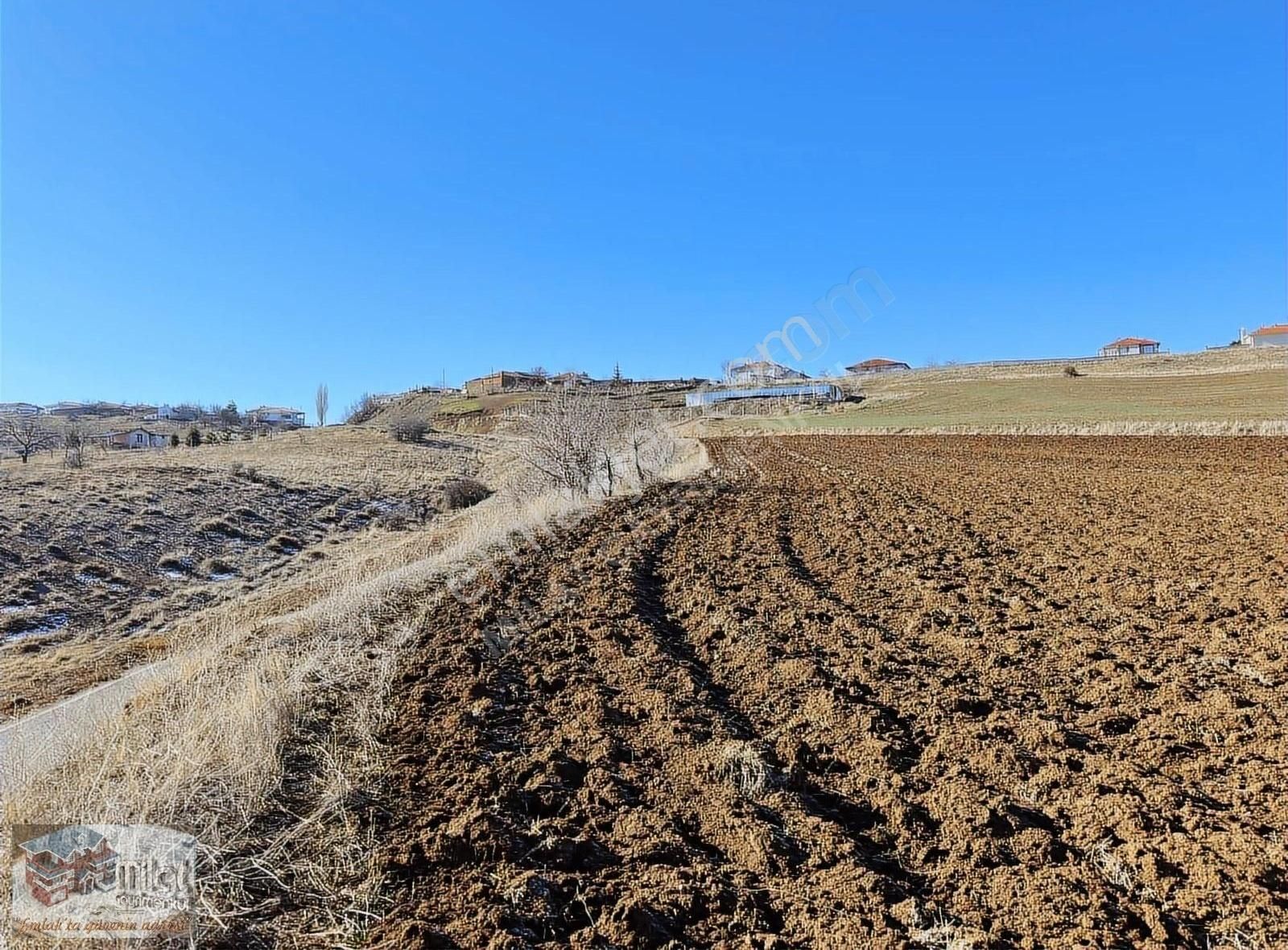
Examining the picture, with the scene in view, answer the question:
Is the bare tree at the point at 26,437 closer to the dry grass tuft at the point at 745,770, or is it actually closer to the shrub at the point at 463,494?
the shrub at the point at 463,494

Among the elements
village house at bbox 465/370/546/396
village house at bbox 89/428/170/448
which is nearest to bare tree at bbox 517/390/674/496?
village house at bbox 89/428/170/448

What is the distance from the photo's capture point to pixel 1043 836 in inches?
113

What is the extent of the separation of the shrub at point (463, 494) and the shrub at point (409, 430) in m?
23.0

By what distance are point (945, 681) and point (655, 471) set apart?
620 inches

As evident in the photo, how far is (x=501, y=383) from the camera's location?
101 metres

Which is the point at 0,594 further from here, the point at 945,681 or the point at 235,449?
the point at 235,449

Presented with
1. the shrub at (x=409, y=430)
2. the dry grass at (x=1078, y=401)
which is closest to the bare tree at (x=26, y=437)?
the shrub at (x=409, y=430)

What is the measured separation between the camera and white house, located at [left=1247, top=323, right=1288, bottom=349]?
78.9m

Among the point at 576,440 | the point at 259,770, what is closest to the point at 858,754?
the point at 259,770

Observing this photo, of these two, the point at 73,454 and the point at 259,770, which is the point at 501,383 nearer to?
the point at 73,454

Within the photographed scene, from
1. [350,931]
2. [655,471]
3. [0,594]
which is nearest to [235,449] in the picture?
[0,594]

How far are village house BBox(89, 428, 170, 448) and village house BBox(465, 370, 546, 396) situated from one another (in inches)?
1682

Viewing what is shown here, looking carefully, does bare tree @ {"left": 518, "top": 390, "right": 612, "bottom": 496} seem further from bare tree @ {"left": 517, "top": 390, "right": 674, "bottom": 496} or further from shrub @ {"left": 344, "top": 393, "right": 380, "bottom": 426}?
shrub @ {"left": 344, "top": 393, "right": 380, "bottom": 426}

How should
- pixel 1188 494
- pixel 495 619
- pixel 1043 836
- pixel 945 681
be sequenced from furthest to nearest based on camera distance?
1. pixel 1188 494
2. pixel 495 619
3. pixel 945 681
4. pixel 1043 836
